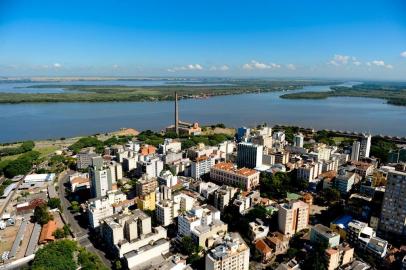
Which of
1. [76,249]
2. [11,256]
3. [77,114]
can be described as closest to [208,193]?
[76,249]

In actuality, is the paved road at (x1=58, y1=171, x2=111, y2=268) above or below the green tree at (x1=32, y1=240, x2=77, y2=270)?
below

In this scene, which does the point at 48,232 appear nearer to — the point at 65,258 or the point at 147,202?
the point at 65,258

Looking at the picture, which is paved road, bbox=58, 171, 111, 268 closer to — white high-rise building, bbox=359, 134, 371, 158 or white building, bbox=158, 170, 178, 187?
white building, bbox=158, 170, 178, 187

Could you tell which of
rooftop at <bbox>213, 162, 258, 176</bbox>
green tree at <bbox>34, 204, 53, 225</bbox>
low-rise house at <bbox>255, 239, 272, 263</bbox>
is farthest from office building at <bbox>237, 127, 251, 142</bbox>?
green tree at <bbox>34, 204, 53, 225</bbox>

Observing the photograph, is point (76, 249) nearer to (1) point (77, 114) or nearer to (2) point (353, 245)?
(2) point (353, 245)

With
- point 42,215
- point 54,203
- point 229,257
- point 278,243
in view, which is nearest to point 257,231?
point 278,243

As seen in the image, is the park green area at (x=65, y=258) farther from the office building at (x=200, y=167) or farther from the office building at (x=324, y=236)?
the office building at (x=200, y=167)
